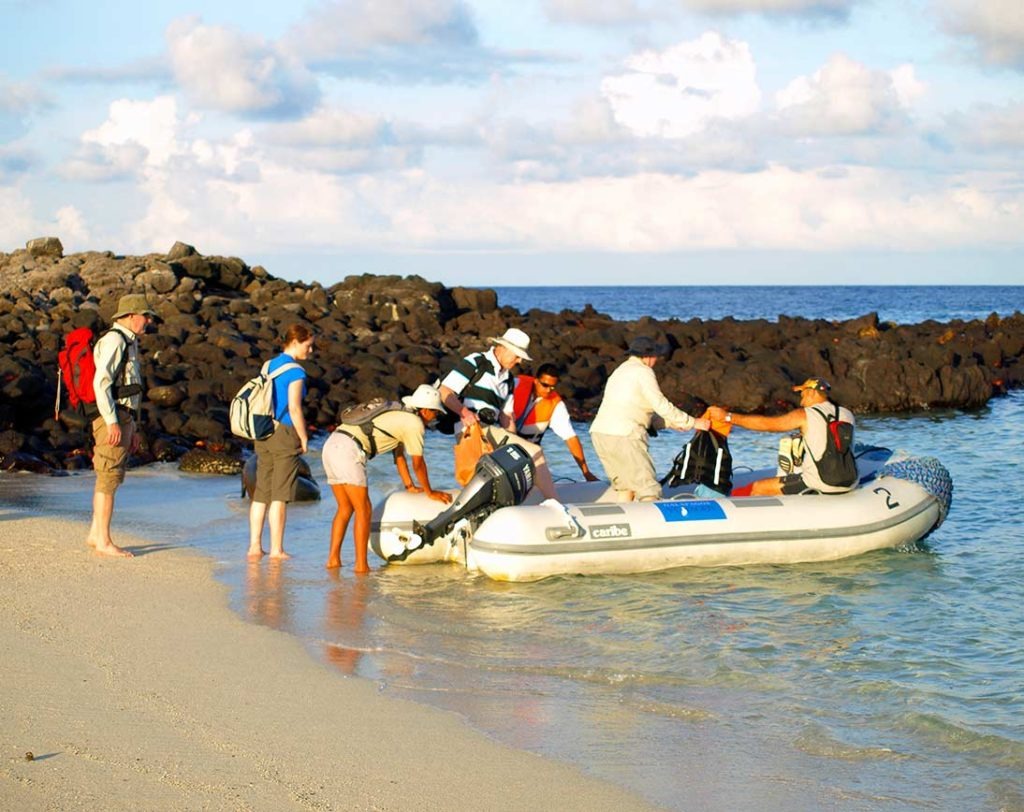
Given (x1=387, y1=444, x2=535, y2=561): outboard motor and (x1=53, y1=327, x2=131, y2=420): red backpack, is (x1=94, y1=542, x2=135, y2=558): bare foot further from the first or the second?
(x1=387, y1=444, x2=535, y2=561): outboard motor

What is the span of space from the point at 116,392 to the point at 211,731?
11.8ft

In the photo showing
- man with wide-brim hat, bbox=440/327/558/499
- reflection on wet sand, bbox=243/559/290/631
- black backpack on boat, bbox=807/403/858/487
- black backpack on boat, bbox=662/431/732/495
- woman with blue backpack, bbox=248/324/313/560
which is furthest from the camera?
black backpack on boat, bbox=662/431/732/495

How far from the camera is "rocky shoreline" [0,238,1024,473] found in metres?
16.3

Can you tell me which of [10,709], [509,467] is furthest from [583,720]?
[509,467]

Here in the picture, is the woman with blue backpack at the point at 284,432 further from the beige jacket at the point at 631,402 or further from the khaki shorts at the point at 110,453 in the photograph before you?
the beige jacket at the point at 631,402

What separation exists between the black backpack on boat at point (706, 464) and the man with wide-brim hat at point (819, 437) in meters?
0.30

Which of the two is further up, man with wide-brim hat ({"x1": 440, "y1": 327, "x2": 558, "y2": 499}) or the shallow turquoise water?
man with wide-brim hat ({"x1": 440, "y1": 327, "x2": 558, "y2": 499})

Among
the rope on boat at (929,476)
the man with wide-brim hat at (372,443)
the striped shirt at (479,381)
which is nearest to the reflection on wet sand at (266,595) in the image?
the man with wide-brim hat at (372,443)

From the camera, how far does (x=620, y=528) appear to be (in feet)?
28.0

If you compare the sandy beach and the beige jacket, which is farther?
the beige jacket

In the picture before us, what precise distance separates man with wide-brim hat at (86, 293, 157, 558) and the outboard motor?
2049 millimetres

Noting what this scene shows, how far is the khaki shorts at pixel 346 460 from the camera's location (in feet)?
27.1

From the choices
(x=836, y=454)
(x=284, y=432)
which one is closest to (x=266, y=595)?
(x=284, y=432)

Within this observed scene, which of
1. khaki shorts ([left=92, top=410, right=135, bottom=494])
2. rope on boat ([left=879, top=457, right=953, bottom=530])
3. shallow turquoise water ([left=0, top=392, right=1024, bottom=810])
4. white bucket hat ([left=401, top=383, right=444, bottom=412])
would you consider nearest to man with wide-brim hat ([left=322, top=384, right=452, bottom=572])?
white bucket hat ([left=401, top=383, right=444, bottom=412])
